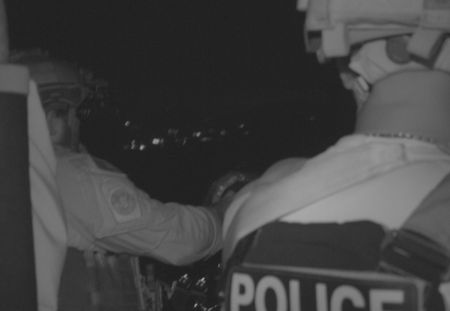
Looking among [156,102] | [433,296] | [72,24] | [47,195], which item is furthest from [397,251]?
[156,102]

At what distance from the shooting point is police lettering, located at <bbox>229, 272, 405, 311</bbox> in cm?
97

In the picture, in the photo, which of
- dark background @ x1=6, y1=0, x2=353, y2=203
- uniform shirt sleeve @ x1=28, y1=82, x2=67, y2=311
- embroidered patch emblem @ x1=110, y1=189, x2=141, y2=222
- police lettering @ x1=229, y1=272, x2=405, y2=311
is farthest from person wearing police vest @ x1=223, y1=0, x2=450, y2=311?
dark background @ x1=6, y1=0, x2=353, y2=203

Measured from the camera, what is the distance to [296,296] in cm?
104

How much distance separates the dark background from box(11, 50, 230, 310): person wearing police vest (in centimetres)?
195

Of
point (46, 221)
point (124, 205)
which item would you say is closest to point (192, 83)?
point (124, 205)

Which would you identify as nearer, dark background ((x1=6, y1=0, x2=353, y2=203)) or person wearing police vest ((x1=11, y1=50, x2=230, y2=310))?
person wearing police vest ((x1=11, y1=50, x2=230, y2=310))

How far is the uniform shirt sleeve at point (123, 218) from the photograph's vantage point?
2.13m

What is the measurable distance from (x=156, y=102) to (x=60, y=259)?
22.3 ft

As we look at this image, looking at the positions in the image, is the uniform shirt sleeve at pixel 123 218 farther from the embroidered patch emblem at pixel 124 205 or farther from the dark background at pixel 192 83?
the dark background at pixel 192 83

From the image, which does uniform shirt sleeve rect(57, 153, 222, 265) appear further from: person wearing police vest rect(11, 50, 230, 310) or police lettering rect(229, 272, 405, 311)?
police lettering rect(229, 272, 405, 311)

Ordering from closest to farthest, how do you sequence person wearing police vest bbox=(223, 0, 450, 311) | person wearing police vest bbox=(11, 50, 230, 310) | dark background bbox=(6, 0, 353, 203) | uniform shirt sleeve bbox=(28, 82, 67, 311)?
person wearing police vest bbox=(223, 0, 450, 311), uniform shirt sleeve bbox=(28, 82, 67, 311), person wearing police vest bbox=(11, 50, 230, 310), dark background bbox=(6, 0, 353, 203)

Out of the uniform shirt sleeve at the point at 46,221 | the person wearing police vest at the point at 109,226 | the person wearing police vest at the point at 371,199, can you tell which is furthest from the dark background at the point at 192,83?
the person wearing police vest at the point at 371,199

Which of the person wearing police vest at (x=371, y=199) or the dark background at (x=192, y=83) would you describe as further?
the dark background at (x=192, y=83)

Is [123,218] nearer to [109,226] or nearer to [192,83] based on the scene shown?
[109,226]
